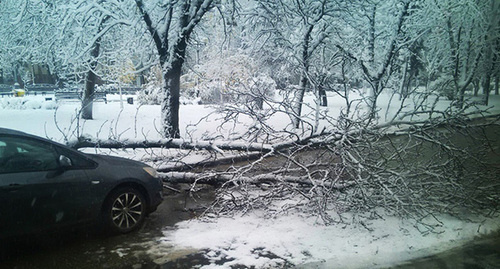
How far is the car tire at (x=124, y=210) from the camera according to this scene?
4168mm

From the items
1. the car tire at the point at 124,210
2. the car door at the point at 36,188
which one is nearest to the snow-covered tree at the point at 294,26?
the car tire at the point at 124,210

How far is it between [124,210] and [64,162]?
1.01 metres

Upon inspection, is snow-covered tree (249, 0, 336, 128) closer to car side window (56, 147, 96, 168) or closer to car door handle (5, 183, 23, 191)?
car side window (56, 147, 96, 168)

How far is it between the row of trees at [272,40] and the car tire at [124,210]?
11.1 feet

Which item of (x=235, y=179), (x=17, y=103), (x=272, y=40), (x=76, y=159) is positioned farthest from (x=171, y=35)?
(x=76, y=159)

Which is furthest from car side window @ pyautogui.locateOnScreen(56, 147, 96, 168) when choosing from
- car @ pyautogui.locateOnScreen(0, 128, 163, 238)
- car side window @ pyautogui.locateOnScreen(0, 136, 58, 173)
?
car side window @ pyautogui.locateOnScreen(0, 136, 58, 173)

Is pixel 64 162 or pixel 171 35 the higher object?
pixel 171 35

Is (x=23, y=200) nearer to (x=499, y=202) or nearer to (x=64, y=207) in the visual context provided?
(x=64, y=207)

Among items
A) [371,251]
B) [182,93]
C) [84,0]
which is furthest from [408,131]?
[182,93]

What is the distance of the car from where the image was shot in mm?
3383

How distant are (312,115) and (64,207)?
488 cm

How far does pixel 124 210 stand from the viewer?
14.2 feet

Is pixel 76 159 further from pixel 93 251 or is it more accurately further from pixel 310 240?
pixel 310 240

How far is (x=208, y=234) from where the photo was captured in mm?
4441
